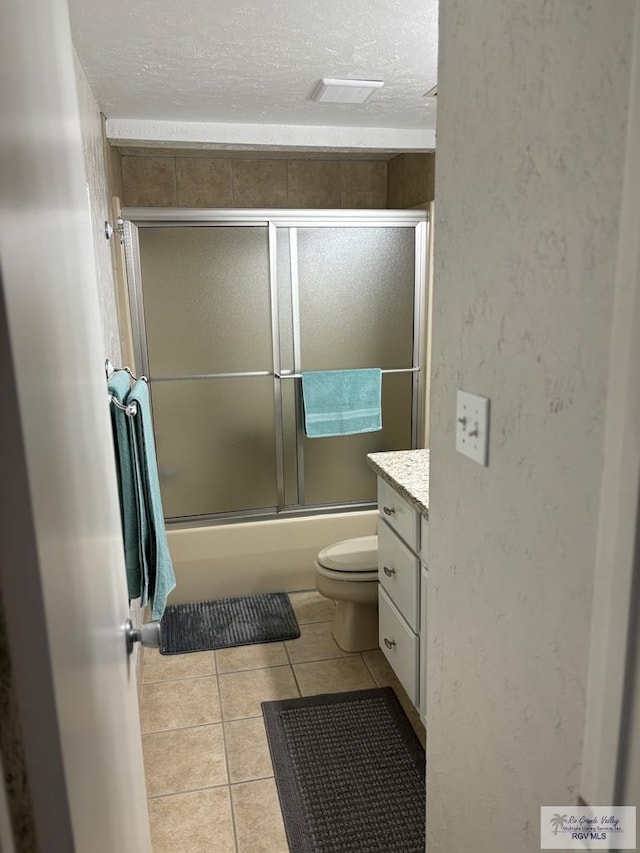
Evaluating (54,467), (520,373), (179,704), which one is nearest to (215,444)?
(179,704)

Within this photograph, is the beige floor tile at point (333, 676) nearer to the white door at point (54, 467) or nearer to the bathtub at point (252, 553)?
the bathtub at point (252, 553)

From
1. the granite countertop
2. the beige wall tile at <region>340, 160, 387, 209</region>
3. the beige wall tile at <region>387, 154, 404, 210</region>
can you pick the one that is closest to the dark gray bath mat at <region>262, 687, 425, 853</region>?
the granite countertop

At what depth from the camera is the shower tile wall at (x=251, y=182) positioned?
11.4 ft

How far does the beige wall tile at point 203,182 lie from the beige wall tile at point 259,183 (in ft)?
0.15

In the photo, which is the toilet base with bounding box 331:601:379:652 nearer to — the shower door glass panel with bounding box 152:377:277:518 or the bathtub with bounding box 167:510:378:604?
the bathtub with bounding box 167:510:378:604

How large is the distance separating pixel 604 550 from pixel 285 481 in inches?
103

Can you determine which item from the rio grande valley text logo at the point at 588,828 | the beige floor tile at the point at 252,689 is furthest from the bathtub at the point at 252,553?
the rio grande valley text logo at the point at 588,828

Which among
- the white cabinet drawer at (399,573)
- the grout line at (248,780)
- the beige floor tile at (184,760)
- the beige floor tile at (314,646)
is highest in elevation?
the white cabinet drawer at (399,573)

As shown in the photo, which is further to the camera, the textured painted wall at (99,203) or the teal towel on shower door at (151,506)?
the textured painted wall at (99,203)

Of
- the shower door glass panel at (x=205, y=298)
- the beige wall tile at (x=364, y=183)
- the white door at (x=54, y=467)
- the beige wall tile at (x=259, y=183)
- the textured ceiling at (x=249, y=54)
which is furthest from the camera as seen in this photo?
the beige wall tile at (x=364, y=183)

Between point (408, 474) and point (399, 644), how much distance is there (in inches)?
22.9

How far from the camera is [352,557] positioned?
8.59 ft

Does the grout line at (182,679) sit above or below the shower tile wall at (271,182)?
below

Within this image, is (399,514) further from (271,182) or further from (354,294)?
(271,182)
